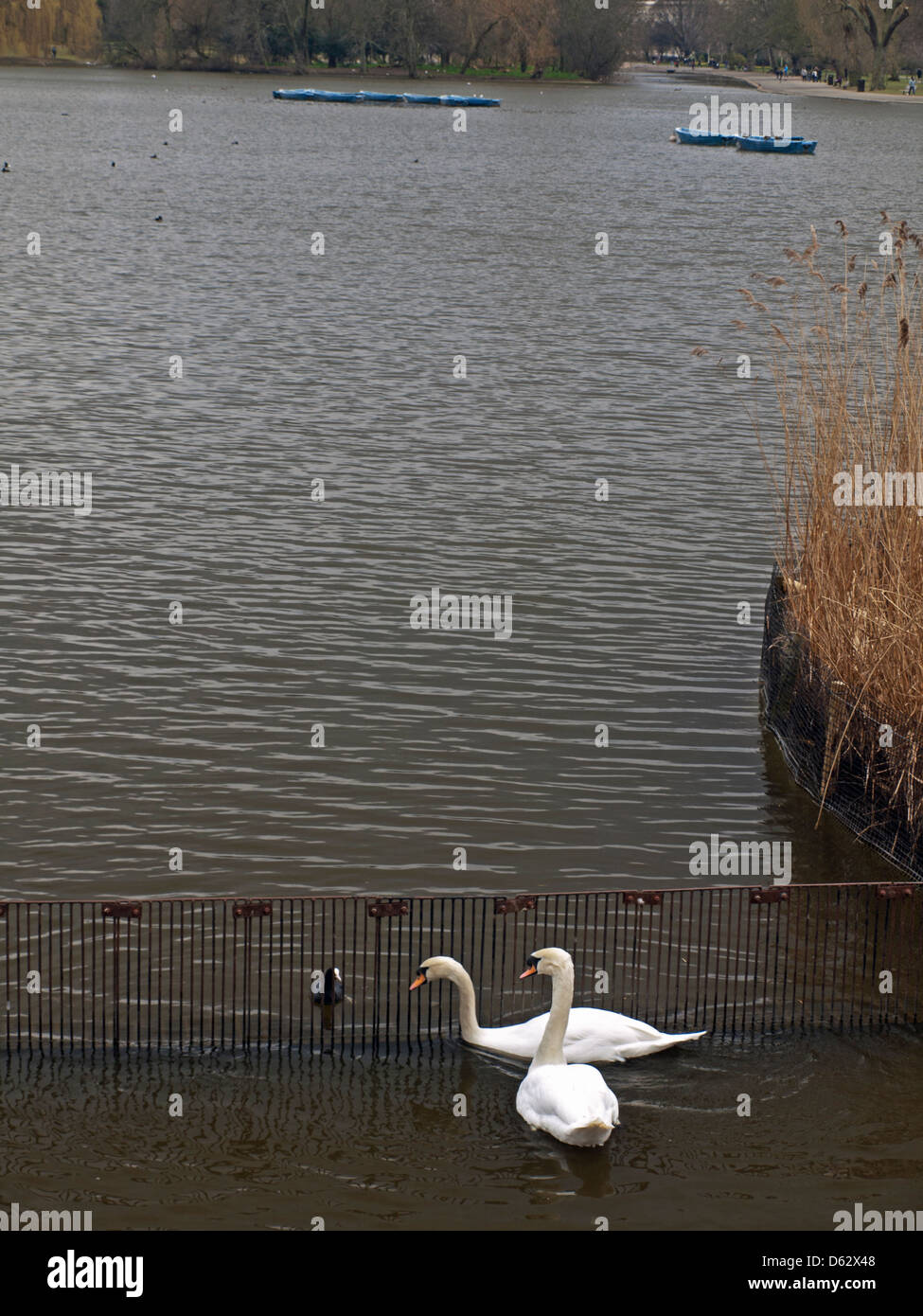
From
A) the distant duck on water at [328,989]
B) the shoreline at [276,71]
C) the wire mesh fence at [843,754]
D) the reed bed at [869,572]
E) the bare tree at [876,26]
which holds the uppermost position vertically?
the bare tree at [876,26]

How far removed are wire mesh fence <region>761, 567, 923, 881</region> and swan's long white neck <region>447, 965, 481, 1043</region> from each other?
465 centimetres

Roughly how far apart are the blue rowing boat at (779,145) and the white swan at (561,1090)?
92928 millimetres

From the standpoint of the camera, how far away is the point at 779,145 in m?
97.9

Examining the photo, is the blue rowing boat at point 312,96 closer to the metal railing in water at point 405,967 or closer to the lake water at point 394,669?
the lake water at point 394,669

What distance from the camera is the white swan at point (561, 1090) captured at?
1001cm

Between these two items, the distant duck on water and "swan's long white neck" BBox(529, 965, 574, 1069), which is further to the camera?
the distant duck on water

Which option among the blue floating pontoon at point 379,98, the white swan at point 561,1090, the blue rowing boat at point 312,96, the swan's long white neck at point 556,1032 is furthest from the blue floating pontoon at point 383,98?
the swan's long white neck at point 556,1032

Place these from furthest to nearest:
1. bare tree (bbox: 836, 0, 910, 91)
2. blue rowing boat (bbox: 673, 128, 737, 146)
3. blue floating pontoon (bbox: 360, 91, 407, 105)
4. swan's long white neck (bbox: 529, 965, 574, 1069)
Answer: bare tree (bbox: 836, 0, 910, 91) → blue floating pontoon (bbox: 360, 91, 407, 105) → blue rowing boat (bbox: 673, 128, 737, 146) → swan's long white neck (bbox: 529, 965, 574, 1069)

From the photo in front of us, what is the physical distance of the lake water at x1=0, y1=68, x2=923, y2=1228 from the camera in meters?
10.1

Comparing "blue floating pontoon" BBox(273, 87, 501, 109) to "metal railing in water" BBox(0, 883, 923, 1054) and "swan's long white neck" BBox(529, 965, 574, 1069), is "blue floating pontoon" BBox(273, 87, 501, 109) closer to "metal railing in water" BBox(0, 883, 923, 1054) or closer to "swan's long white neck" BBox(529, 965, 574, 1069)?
"metal railing in water" BBox(0, 883, 923, 1054)

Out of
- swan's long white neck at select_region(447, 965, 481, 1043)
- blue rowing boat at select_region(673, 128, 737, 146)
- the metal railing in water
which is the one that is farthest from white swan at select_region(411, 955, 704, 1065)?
blue rowing boat at select_region(673, 128, 737, 146)

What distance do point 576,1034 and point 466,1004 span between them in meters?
0.81

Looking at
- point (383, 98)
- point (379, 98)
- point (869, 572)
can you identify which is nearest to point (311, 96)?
point (379, 98)

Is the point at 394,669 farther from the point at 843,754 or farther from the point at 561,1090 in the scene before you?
the point at 561,1090
